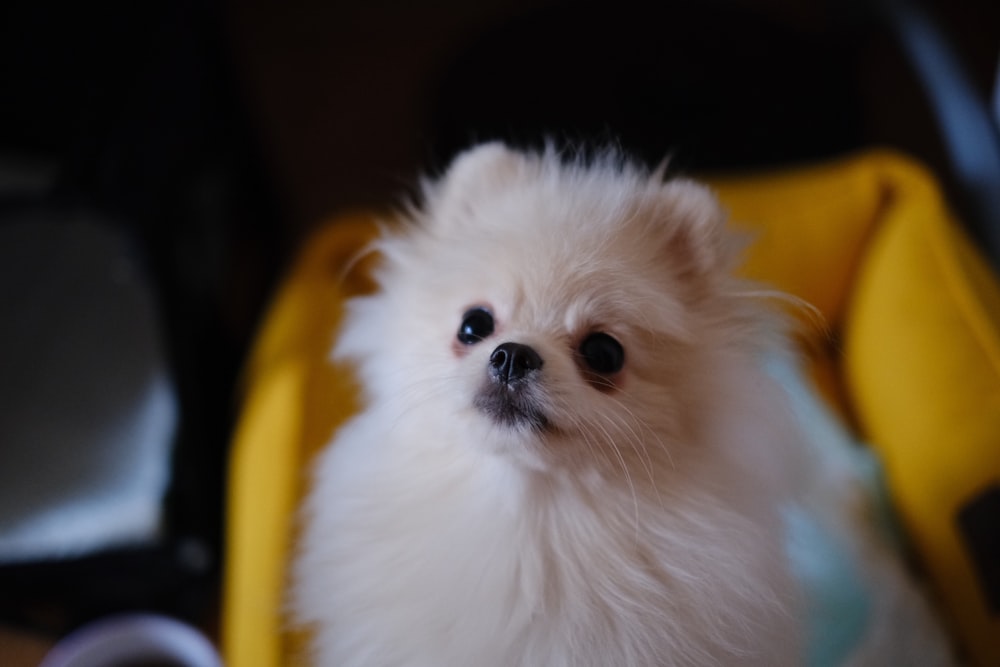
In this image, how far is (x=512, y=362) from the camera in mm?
931

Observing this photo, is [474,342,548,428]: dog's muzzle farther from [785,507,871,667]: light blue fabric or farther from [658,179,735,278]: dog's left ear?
[785,507,871,667]: light blue fabric

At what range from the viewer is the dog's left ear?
110cm

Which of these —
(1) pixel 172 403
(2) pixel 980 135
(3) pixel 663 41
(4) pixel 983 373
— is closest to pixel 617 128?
(3) pixel 663 41

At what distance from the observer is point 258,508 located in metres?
1.48

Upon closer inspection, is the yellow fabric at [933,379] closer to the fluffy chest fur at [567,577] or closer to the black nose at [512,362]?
the fluffy chest fur at [567,577]

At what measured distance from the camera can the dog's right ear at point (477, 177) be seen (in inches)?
46.8

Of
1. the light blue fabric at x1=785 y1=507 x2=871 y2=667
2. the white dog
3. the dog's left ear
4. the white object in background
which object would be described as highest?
the dog's left ear

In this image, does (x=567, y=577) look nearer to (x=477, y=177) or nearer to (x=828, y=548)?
(x=477, y=177)

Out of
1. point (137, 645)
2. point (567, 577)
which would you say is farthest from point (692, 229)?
point (137, 645)

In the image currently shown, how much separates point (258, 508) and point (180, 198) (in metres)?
0.73

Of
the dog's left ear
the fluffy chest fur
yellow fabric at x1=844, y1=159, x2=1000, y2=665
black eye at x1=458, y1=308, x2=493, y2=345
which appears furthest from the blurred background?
the fluffy chest fur

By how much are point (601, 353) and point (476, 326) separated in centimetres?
16

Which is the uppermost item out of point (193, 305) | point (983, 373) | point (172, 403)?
point (983, 373)

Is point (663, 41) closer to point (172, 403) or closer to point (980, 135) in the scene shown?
point (980, 135)
